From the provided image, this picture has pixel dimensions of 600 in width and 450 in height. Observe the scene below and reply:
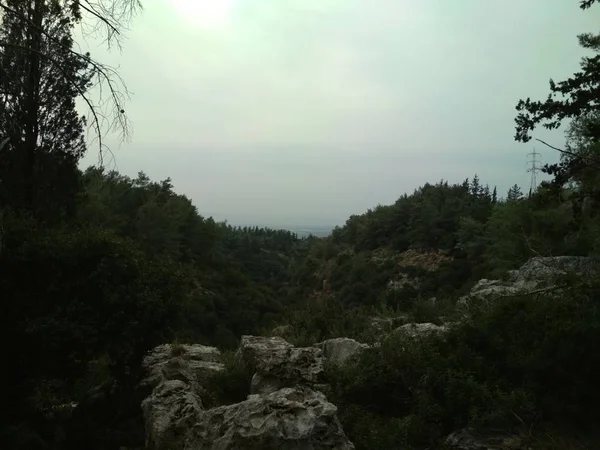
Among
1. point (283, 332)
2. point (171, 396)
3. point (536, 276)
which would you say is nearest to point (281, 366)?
point (171, 396)

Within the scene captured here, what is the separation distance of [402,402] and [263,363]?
192 cm

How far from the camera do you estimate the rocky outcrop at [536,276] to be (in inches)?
296

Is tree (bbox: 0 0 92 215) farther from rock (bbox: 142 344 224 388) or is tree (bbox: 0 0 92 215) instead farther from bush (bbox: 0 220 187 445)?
rock (bbox: 142 344 224 388)

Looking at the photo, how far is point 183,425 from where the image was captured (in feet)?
18.3

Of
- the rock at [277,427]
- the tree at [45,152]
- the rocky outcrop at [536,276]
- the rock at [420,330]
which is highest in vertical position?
the tree at [45,152]

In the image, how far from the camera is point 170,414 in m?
5.78

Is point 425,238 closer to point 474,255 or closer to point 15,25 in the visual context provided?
point 474,255

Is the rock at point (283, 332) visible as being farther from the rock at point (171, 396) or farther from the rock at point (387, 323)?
the rock at point (171, 396)

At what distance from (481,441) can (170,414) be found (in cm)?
359

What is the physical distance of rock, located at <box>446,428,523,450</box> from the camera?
4.93 m

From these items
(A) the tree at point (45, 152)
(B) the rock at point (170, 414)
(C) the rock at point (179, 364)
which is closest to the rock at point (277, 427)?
Result: (B) the rock at point (170, 414)

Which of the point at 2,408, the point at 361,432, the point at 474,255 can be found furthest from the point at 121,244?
the point at 474,255

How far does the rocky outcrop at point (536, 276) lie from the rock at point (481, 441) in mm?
2464

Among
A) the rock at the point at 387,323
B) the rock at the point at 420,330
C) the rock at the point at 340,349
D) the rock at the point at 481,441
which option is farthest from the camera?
the rock at the point at 387,323
